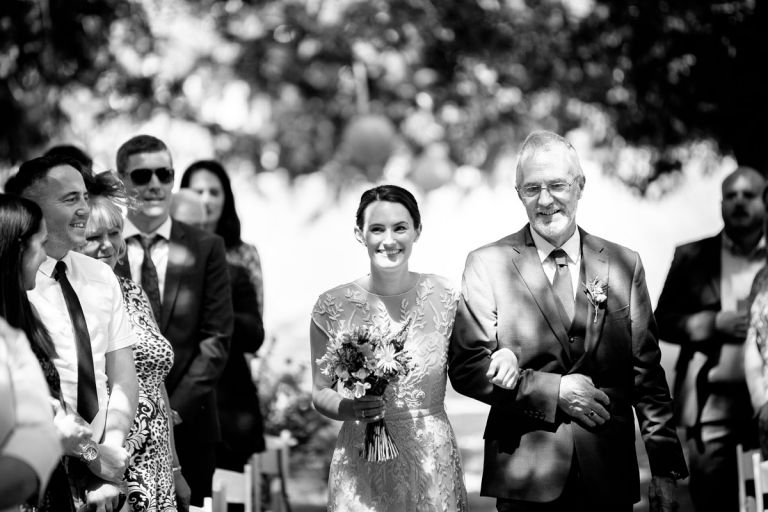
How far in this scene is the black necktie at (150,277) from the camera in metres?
6.25

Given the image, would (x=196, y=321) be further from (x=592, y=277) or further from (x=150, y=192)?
(x=592, y=277)

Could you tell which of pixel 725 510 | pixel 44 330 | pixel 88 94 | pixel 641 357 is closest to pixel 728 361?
pixel 725 510

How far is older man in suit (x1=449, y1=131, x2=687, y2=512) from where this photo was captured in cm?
488

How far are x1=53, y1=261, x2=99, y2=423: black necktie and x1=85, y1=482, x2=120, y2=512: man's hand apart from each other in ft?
0.86

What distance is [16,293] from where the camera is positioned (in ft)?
12.8

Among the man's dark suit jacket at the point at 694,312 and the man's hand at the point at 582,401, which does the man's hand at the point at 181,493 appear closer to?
the man's hand at the point at 582,401

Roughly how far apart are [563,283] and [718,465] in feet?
8.79

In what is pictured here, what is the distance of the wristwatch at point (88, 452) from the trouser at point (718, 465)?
162 inches

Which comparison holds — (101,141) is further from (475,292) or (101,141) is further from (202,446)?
(475,292)

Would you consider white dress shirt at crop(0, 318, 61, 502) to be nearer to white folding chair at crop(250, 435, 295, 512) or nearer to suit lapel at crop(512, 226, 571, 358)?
suit lapel at crop(512, 226, 571, 358)

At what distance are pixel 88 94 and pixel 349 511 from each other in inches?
458

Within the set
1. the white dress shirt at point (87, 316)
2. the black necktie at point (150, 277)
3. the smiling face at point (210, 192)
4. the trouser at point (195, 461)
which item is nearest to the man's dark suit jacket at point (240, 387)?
the smiling face at point (210, 192)

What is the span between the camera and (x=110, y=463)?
4.59 metres

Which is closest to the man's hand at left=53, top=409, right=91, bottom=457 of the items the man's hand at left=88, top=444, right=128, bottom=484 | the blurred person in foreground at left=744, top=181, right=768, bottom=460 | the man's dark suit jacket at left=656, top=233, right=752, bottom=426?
the man's hand at left=88, top=444, right=128, bottom=484
